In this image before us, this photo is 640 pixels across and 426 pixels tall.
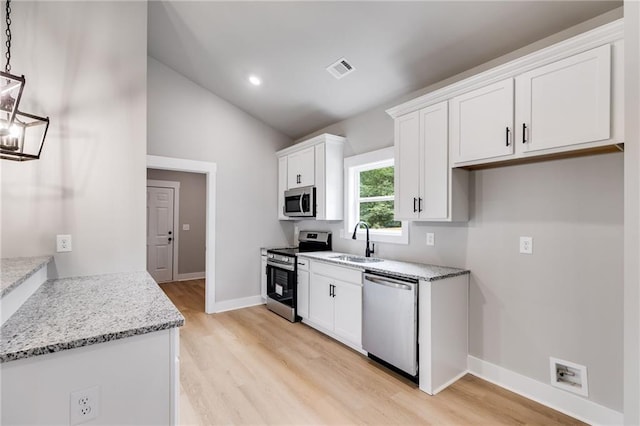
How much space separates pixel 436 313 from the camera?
7.76 ft

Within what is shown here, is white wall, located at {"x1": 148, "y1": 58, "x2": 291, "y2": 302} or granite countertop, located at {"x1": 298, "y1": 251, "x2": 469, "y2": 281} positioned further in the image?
white wall, located at {"x1": 148, "y1": 58, "x2": 291, "y2": 302}

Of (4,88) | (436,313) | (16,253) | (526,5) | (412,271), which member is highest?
(526,5)

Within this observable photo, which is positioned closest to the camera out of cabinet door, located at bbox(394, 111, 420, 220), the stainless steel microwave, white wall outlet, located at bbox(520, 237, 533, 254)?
white wall outlet, located at bbox(520, 237, 533, 254)

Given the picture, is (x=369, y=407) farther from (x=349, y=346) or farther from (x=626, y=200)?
(x=626, y=200)

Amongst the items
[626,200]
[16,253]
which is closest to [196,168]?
[16,253]

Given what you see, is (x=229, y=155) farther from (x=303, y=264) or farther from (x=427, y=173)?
(x=427, y=173)

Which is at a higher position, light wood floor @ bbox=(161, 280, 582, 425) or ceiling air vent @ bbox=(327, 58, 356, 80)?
ceiling air vent @ bbox=(327, 58, 356, 80)

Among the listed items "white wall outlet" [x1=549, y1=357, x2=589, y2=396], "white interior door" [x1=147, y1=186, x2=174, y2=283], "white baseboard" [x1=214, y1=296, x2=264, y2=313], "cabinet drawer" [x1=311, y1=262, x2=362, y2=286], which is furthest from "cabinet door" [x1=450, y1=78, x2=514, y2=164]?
"white interior door" [x1=147, y1=186, x2=174, y2=283]

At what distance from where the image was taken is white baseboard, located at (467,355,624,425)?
196 centimetres

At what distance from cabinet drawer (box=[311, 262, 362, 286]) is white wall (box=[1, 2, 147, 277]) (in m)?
1.78

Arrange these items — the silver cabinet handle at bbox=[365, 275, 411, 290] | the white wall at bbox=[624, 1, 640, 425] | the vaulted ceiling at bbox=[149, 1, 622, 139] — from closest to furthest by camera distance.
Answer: the white wall at bbox=[624, 1, 640, 425], the vaulted ceiling at bbox=[149, 1, 622, 139], the silver cabinet handle at bbox=[365, 275, 411, 290]

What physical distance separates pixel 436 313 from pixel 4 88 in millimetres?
2795

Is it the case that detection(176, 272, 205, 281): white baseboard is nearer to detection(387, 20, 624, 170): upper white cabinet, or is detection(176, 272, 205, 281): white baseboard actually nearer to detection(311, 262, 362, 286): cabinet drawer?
detection(311, 262, 362, 286): cabinet drawer

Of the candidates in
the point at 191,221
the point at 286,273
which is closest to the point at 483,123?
the point at 286,273
